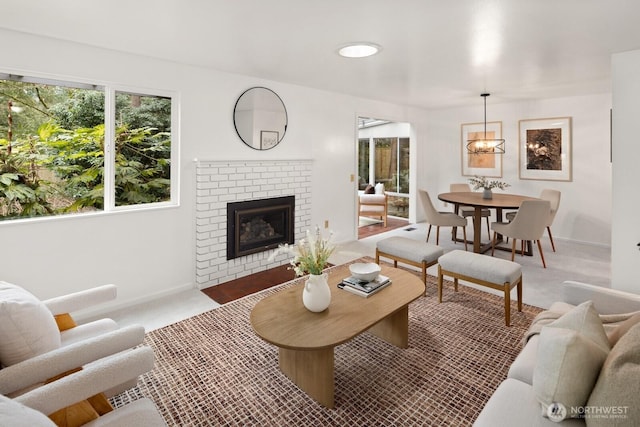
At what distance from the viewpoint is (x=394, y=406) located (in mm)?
1967

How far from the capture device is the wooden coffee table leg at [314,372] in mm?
1970

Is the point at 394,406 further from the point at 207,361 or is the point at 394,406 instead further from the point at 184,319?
the point at 184,319

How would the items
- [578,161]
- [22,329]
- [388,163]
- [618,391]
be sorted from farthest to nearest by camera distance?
[388,163]
[578,161]
[22,329]
[618,391]

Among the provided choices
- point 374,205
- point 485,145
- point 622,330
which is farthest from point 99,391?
point 374,205

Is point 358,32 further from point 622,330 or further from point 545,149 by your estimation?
point 545,149

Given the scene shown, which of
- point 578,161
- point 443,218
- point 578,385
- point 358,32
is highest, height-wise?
point 358,32

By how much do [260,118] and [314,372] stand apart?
9.97ft

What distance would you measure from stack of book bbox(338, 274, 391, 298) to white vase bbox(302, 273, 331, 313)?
0.36 m

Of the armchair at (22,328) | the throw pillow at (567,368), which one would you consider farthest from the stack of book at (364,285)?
the armchair at (22,328)

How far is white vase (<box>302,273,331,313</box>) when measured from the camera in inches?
85.5

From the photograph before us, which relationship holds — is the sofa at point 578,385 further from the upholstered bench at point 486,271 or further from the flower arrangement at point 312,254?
the upholstered bench at point 486,271

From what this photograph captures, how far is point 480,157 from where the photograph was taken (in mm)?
6566

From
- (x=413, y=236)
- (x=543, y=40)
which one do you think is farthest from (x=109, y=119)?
(x=413, y=236)

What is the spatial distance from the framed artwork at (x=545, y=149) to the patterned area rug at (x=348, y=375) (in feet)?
12.3
